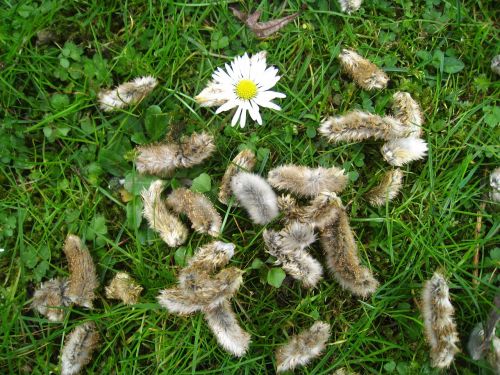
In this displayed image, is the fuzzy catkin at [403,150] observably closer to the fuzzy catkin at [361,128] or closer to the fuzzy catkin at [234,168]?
the fuzzy catkin at [361,128]

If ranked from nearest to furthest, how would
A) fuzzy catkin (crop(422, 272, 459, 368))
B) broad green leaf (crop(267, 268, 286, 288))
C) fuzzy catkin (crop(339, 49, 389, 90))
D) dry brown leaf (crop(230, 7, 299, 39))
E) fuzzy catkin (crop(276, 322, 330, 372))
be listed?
fuzzy catkin (crop(422, 272, 459, 368)), fuzzy catkin (crop(276, 322, 330, 372)), broad green leaf (crop(267, 268, 286, 288)), fuzzy catkin (crop(339, 49, 389, 90)), dry brown leaf (crop(230, 7, 299, 39))

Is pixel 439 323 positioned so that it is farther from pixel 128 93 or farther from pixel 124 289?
pixel 128 93

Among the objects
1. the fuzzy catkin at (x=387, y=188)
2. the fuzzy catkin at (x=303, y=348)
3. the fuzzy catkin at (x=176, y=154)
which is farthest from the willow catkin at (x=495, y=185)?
the fuzzy catkin at (x=176, y=154)

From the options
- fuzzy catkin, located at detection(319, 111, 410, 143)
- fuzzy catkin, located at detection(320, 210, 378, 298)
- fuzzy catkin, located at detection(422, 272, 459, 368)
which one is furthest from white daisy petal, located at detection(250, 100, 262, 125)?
fuzzy catkin, located at detection(422, 272, 459, 368)

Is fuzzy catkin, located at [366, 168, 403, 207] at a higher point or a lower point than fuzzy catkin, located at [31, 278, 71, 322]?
higher

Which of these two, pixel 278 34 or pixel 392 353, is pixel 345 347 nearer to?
pixel 392 353

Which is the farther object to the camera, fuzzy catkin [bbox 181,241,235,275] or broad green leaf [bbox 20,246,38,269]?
broad green leaf [bbox 20,246,38,269]

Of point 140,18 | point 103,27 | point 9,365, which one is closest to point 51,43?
point 103,27

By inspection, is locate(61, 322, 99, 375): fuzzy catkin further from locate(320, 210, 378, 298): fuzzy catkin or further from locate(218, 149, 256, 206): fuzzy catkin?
locate(320, 210, 378, 298): fuzzy catkin

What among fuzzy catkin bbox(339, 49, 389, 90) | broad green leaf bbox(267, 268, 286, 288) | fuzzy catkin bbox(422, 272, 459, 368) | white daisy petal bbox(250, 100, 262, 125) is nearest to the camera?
fuzzy catkin bbox(422, 272, 459, 368)
